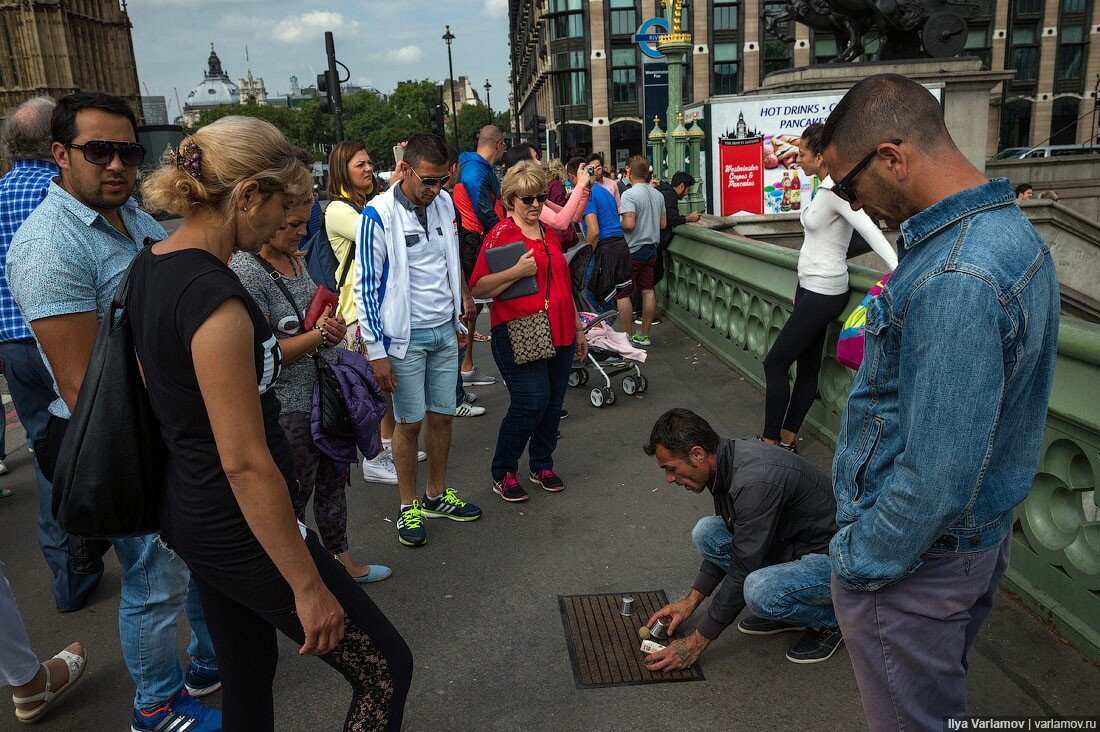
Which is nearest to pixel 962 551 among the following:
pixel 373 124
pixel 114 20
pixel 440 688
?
pixel 440 688

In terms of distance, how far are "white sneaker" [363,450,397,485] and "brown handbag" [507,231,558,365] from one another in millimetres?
1376

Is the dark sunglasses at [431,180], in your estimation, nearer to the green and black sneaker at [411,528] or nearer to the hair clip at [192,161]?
the green and black sneaker at [411,528]

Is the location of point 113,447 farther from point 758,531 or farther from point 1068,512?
point 1068,512

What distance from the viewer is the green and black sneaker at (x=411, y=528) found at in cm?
445

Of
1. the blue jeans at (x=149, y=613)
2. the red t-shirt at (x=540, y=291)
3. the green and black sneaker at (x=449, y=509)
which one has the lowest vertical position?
the green and black sneaker at (x=449, y=509)

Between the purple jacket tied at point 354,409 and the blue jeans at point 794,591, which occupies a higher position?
the purple jacket tied at point 354,409

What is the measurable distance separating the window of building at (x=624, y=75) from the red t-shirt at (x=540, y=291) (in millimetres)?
62364

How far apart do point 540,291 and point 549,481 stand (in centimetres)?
124

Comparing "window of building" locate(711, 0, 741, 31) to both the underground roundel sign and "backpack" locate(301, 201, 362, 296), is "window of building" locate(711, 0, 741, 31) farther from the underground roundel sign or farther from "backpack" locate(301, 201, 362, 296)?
"backpack" locate(301, 201, 362, 296)

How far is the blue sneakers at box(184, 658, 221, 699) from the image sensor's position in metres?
3.23

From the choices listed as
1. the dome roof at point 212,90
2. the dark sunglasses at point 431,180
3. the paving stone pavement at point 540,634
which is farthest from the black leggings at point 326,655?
the dome roof at point 212,90

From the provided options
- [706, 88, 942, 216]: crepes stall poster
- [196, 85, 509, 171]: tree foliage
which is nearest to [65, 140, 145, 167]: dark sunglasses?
[706, 88, 942, 216]: crepes stall poster

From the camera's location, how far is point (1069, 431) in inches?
127

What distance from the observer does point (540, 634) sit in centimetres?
357
